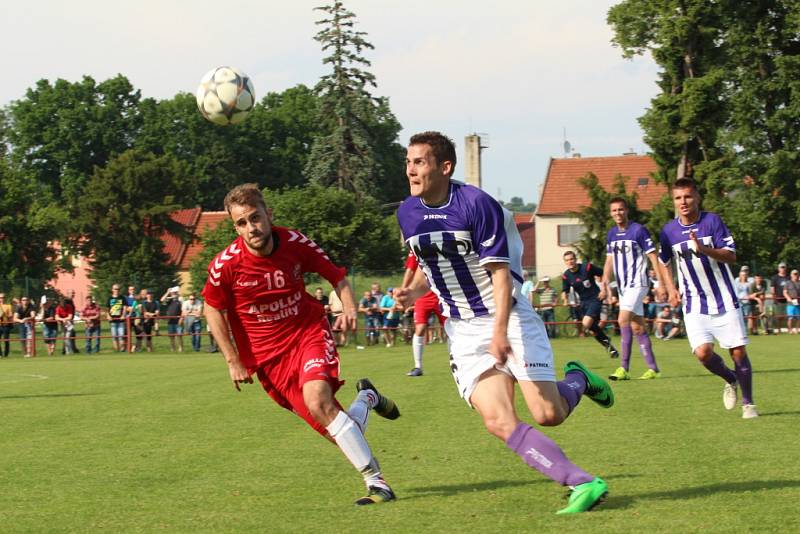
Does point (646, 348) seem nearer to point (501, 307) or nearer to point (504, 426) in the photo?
point (504, 426)

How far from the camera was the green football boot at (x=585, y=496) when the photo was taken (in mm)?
5652

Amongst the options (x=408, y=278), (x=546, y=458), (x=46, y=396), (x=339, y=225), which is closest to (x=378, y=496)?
(x=546, y=458)

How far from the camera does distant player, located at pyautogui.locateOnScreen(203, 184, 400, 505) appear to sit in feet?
21.7

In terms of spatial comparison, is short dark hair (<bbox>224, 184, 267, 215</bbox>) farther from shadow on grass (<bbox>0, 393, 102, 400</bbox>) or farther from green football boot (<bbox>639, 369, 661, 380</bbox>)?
shadow on grass (<bbox>0, 393, 102, 400</bbox>)

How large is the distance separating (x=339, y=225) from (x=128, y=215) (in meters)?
19.1

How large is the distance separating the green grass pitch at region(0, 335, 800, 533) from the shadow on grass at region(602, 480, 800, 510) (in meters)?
0.02

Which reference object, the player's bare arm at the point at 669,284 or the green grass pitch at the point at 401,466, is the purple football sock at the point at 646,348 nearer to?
the green grass pitch at the point at 401,466

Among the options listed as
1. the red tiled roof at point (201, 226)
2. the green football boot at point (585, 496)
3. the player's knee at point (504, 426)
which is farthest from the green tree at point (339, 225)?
the green football boot at point (585, 496)

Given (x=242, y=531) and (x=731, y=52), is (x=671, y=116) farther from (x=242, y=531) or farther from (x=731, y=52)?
(x=242, y=531)

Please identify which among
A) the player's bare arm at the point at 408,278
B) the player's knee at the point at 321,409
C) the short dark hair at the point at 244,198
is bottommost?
the player's knee at the point at 321,409

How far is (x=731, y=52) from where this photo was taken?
42156 mm

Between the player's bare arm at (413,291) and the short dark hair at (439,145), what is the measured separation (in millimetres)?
734

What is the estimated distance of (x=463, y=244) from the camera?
5.96 metres

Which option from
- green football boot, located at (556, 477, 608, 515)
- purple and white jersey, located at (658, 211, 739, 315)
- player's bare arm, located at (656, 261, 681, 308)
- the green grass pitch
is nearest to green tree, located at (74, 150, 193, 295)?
the green grass pitch
